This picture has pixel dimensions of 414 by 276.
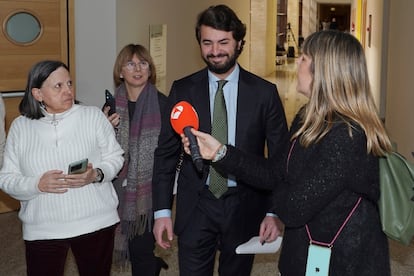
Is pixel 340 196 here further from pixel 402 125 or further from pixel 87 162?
pixel 402 125

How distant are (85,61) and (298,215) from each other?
140 inches

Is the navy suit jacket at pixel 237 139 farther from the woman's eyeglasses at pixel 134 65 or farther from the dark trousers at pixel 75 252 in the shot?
the woman's eyeglasses at pixel 134 65

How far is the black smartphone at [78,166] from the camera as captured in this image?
98.8 inches

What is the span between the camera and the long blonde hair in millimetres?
1840

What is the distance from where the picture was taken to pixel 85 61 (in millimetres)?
5086

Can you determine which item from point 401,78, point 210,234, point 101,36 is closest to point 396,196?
point 210,234

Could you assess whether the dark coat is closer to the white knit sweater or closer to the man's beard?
the man's beard

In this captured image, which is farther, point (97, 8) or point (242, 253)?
point (97, 8)

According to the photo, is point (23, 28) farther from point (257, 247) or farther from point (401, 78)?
point (401, 78)

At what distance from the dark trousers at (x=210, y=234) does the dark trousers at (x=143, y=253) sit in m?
0.74

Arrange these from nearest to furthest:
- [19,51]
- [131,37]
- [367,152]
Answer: [367,152] → [19,51] → [131,37]

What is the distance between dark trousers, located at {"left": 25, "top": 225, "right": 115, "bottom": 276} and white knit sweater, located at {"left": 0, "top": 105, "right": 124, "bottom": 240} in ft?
0.14

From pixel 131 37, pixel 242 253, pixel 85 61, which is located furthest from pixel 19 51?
pixel 242 253

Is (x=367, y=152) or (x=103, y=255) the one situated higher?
(x=367, y=152)
